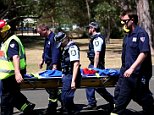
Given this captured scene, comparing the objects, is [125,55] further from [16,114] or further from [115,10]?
[115,10]

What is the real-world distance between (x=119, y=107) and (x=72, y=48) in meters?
1.37

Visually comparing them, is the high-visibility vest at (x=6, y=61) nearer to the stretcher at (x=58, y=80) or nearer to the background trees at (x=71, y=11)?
the stretcher at (x=58, y=80)

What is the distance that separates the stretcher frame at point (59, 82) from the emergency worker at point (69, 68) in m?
0.34

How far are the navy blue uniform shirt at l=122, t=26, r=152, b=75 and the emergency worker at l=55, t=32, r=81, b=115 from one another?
94 centimetres

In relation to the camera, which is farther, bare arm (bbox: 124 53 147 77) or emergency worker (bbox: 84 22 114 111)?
emergency worker (bbox: 84 22 114 111)

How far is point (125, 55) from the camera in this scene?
6.93 m

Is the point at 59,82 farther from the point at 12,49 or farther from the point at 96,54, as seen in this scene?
the point at 12,49

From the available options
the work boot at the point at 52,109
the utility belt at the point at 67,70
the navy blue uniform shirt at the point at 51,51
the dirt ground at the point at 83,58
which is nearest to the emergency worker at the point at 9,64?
the utility belt at the point at 67,70

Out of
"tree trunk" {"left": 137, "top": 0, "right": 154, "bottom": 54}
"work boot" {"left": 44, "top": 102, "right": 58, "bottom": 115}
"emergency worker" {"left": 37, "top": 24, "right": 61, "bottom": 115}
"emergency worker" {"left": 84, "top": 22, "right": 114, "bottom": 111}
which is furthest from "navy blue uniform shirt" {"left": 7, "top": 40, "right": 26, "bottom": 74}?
"tree trunk" {"left": 137, "top": 0, "right": 154, "bottom": 54}

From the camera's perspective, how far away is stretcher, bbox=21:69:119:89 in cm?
781

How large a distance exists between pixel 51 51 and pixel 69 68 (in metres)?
1.47

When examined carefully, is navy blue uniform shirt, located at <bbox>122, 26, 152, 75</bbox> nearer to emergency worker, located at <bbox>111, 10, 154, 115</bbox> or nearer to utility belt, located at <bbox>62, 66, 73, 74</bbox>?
emergency worker, located at <bbox>111, 10, 154, 115</bbox>

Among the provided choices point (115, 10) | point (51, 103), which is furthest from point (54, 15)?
point (51, 103)

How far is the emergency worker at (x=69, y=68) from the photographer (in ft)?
24.2
